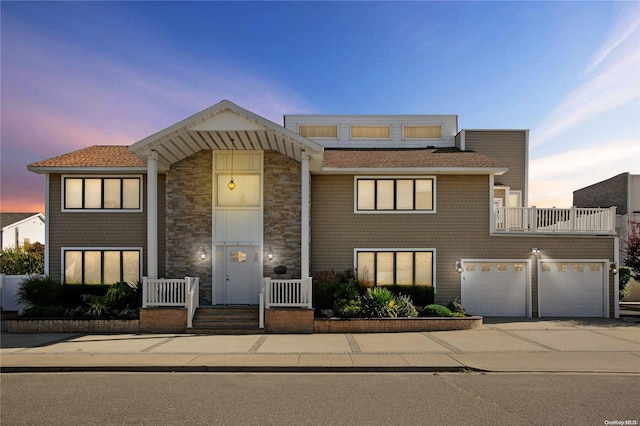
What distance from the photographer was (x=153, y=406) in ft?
20.9

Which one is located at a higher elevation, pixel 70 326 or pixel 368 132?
pixel 368 132

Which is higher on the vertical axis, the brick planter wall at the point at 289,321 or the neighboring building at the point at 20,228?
the neighboring building at the point at 20,228

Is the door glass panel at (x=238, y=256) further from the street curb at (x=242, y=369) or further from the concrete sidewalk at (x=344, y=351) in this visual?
the street curb at (x=242, y=369)

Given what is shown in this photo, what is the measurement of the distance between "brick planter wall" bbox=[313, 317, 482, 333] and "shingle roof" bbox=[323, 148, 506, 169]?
573 cm

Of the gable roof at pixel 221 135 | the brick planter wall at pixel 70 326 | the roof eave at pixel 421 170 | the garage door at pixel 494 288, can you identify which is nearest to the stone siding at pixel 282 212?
the gable roof at pixel 221 135

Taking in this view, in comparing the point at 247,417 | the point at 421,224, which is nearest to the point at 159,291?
the point at 247,417

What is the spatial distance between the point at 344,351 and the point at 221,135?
26.2 feet

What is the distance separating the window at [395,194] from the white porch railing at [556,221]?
2.97 meters

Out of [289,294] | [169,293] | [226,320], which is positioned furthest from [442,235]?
[169,293]

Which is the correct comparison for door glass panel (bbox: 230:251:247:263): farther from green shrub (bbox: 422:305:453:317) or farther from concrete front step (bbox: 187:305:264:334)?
green shrub (bbox: 422:305:453:317)

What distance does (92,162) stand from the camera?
49.1 ft

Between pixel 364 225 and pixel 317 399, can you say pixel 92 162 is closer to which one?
pixel 364 225

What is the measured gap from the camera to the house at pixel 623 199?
21391mm

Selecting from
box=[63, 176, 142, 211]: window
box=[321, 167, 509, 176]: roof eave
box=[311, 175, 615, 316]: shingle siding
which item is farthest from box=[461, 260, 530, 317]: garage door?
box=[63, 176, 142, 211]: window
